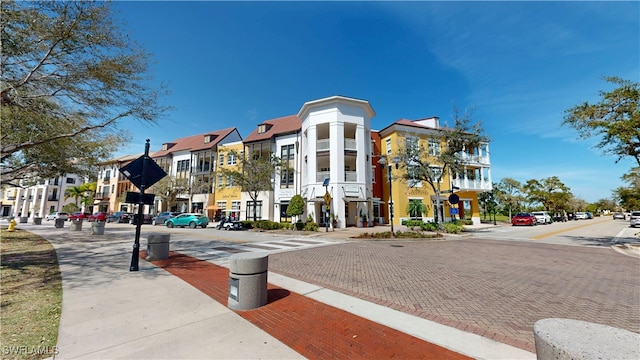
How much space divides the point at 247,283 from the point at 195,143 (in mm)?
44400

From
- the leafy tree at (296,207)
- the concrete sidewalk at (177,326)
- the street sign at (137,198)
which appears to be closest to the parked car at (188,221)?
the leafy tree at (296,207)

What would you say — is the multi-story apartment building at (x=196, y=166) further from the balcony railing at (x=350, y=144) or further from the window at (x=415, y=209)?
the window at (x=415, y=209)

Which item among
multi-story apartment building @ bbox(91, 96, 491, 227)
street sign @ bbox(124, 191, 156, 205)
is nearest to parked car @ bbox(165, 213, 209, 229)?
multi-story apartment building @ bbox(91, 96, 491, 227)

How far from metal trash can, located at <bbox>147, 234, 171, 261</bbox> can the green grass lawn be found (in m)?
2.30

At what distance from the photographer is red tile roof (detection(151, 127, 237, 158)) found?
4108cm

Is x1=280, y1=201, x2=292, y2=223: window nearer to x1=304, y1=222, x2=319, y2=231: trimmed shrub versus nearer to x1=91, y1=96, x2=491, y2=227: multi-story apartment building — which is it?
x1=91, y1=96, x2=491, y2=227: multi-story apartment building

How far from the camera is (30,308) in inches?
185

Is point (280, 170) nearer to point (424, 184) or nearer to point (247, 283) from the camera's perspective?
point (424, 184)

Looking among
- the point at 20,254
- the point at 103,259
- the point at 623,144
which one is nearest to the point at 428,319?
the point at 103,259

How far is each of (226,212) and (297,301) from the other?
34315 mm

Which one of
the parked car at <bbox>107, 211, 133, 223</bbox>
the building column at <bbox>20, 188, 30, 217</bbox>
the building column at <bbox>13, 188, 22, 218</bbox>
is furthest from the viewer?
the building column at <bbox>13, 188, 22, 218</bbox>

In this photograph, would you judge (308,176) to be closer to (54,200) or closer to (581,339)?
(581,339)

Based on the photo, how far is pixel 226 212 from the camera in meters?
37.0

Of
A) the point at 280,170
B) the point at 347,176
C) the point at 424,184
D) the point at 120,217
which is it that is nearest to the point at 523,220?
the point at 424,184
